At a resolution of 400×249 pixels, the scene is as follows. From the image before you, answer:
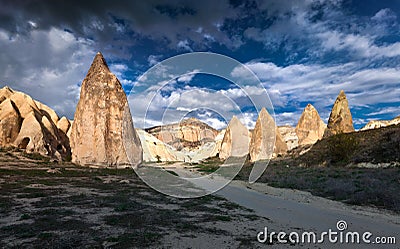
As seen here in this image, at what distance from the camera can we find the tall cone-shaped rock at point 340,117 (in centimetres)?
6303

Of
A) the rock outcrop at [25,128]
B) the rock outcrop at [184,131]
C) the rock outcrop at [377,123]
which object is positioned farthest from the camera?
the rock outcrop at [377,123]

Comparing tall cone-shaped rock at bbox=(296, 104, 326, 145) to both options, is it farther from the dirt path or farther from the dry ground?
the dry ground

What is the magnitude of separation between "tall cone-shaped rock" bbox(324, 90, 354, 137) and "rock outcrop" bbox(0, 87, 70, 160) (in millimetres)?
56180

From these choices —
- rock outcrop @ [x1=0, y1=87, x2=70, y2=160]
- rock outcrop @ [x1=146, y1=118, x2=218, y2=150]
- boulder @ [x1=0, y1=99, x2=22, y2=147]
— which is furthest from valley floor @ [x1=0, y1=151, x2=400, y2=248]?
boulder @ [x1=0, y1=99, x2=22, y2=147]

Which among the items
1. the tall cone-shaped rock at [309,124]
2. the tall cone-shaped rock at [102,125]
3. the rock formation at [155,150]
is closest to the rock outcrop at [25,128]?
the tall cone-shaped rock at [102,125]

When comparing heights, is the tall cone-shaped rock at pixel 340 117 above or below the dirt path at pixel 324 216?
above

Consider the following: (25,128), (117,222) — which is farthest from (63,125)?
(117,222)

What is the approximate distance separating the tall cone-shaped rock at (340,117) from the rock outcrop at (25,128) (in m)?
56.2

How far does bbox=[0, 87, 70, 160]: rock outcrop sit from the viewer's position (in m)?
40.7

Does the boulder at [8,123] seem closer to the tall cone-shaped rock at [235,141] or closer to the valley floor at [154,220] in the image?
the valley floor at [154,220]

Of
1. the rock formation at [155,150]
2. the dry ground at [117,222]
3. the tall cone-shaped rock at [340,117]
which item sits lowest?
the dry ground at [117,222]

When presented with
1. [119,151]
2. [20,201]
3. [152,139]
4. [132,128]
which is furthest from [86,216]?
[152,139]

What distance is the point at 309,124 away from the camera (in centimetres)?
9988

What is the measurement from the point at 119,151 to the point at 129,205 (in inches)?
1109
